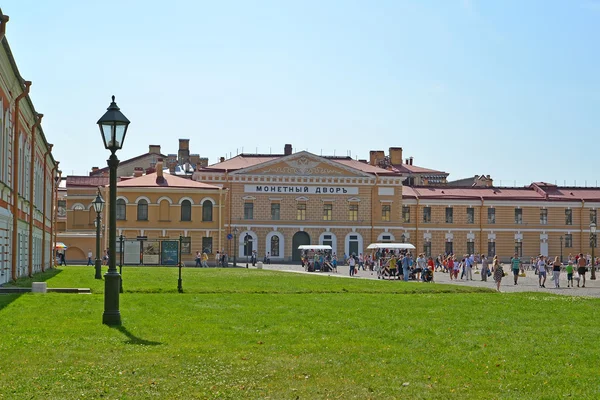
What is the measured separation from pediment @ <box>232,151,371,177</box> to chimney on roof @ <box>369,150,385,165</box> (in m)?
16.3

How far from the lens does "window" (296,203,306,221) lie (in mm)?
75312

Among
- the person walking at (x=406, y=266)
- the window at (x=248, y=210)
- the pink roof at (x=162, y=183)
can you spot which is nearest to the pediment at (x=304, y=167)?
the window at (x=248, y=210)

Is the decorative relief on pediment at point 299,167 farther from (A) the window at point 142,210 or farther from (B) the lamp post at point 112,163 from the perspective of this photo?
(B) the lamp post at point 112,163

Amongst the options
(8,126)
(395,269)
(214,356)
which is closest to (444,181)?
(395,269)

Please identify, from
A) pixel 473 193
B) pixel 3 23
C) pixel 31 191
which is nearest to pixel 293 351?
pixel 3 23

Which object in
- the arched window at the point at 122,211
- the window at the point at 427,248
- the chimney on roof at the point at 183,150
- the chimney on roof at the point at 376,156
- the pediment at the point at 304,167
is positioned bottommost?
the window at the point at 427,248

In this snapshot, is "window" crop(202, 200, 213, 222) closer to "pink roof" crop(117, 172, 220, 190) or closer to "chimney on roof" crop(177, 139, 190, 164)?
"pink roof" crop(117, 172, 220, 190)

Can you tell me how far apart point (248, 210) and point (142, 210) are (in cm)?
1092

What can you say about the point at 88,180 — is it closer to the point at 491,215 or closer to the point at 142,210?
the point at 142,210

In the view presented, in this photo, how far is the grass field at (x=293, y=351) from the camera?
8789 millimetres

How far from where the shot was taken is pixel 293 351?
1137 centimetres

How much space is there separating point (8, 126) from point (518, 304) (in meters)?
16.1

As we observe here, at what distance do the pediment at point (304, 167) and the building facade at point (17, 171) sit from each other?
35851 mm

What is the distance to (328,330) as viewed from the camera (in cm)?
1377
